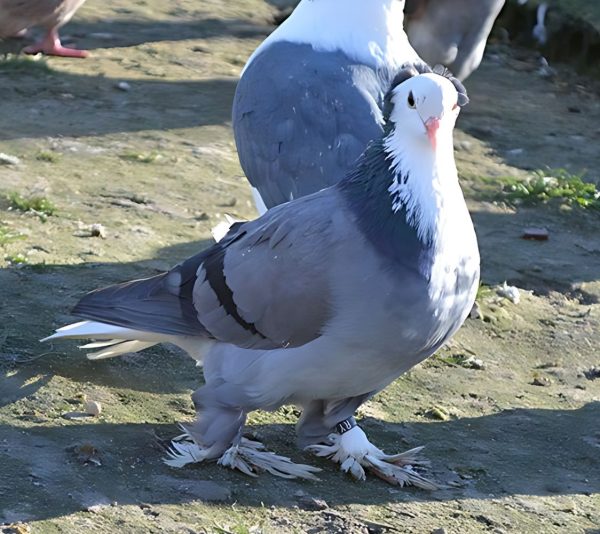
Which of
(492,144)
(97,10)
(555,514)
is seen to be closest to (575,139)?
(492,144)

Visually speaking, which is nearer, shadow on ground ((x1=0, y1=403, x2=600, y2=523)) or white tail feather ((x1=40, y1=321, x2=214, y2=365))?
shadow on ground ((x1=0, y1=403, x2=600, y2=523))

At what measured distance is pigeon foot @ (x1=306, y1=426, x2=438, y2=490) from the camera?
3745mm

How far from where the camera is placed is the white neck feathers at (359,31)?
179 inches

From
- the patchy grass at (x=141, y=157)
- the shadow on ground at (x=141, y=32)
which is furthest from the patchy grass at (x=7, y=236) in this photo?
the shadow on ground at (x=141, y=32)

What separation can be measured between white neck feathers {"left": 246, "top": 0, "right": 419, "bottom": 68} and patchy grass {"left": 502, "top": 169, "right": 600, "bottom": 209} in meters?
2.17

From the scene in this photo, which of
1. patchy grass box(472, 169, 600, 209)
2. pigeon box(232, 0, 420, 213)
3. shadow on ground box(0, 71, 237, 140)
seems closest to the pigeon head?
pigeon box(232, 0, 420, 213)

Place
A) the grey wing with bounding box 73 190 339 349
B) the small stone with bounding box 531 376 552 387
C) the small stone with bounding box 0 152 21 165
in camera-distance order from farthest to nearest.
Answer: the small stone with bounding box 0 152 21 165, the small stone with bounding box 531 376 552 387, the grey wing with bounding box 73 190 339 349

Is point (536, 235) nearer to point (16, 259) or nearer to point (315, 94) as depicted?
point (315, 94)

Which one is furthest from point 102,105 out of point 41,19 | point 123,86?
point 41,19

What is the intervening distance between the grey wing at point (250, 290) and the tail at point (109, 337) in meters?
0.08

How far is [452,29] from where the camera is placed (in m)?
7.27

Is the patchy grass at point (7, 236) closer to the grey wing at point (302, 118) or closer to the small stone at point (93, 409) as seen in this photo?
the grey wing at point (302, 118)

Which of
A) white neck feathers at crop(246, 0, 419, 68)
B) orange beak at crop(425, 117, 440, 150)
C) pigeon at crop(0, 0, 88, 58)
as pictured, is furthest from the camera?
pigeon at crop(0, 0, 88, 58)

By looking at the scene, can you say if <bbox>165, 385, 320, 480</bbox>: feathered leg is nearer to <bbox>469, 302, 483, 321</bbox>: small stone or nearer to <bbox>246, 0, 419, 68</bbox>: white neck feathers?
<bbox>246, 0, 419, 68</bbox>: white neck feathers
